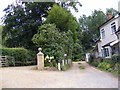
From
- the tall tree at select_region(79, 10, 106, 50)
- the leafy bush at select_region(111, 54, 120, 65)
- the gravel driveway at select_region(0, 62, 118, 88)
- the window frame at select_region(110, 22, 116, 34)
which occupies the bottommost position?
the gravel driveway at select_region(0, 62, 118, 88)

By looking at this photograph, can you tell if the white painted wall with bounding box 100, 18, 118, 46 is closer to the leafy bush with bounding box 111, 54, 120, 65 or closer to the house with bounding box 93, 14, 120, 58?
the house with bounding box 93, 14, 120, 58

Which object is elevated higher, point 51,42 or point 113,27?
point 113,27

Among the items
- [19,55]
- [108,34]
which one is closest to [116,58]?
[108,34]

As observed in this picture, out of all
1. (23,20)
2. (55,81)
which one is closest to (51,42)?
(55,81)

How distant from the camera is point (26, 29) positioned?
71.1 ft

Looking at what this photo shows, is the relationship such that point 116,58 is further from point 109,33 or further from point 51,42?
point 109,33

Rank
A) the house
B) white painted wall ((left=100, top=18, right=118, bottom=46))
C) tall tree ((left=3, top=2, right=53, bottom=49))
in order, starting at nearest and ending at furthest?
the house, white painted wall ((left=100, top=18, right=118, bottom=46)), tall tree ((left=3, top=2, right=53, bottom=49))

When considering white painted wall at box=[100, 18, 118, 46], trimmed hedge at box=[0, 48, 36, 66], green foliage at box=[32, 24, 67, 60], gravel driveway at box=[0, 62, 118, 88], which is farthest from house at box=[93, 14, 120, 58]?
trimmed hedge at box=[0, 48, 36, 66]

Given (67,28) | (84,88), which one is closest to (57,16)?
(67,28)

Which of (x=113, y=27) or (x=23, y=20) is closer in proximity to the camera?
(x=113, y=27)

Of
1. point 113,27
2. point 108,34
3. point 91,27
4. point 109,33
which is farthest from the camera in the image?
point 91,27

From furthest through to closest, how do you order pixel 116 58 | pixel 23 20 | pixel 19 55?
pixel 23 20 < pixel 19 55 < pixel 116 58

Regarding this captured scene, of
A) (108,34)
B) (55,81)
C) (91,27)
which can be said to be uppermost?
(91,27)

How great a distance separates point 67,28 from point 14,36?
929 centimetres
